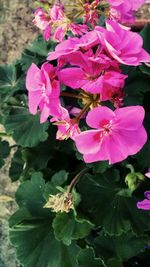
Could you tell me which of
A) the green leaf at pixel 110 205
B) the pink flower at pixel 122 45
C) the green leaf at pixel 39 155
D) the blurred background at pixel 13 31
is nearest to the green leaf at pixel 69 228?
the green leaf at pixel 110 205

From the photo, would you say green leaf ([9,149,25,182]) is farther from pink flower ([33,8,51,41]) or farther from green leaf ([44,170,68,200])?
pink flower ([33,8,51,41])

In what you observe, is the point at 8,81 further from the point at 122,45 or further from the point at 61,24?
the point at 122,45

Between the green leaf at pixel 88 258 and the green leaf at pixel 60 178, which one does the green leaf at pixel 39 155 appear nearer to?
the green leaf at pixel 60 178

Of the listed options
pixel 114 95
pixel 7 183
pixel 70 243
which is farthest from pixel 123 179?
pixel 7 183

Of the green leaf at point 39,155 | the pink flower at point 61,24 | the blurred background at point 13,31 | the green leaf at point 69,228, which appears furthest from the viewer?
the blurred background at point 13,31

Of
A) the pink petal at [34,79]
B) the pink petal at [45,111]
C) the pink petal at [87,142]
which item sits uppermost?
the pink petal at [34,79]

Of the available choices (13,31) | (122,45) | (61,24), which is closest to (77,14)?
(61,24)
